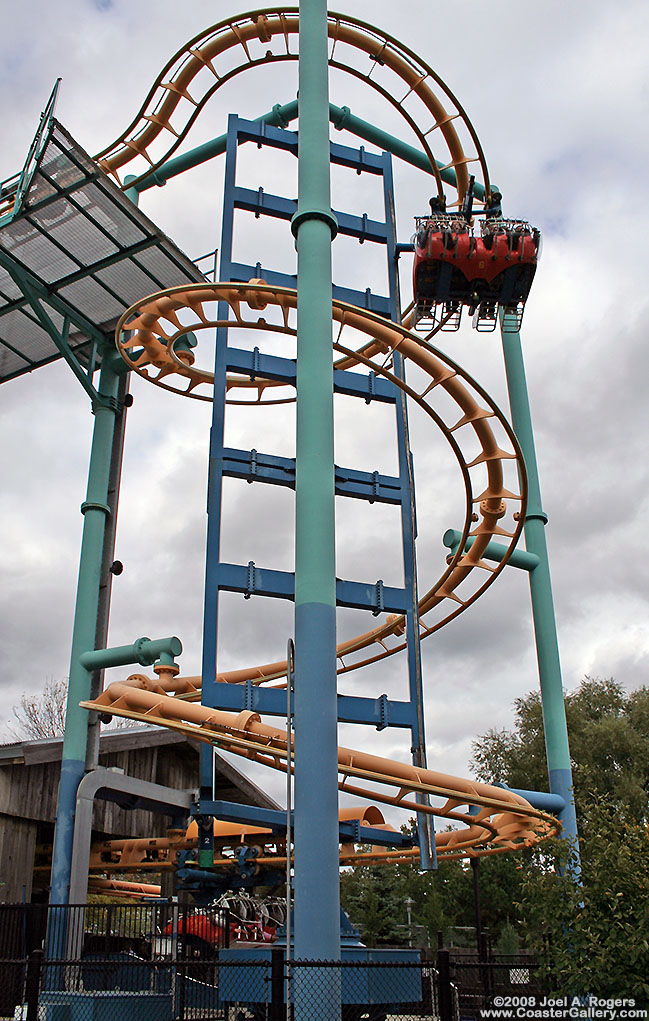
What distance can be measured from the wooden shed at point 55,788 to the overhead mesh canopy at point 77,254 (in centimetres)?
766

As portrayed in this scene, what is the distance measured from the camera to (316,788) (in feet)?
27.0

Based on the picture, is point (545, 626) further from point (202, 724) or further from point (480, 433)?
point (202, 724)

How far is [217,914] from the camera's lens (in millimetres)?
18891

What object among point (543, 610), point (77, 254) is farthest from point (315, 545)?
point (77, 254)

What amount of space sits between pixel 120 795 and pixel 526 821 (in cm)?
669

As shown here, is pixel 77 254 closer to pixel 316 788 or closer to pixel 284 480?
pixel 284 480

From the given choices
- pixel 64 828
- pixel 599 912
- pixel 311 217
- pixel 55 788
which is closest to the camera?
pixel 599 912

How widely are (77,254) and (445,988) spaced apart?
12968 mm

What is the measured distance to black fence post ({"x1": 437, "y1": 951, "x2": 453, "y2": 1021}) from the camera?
618 cm

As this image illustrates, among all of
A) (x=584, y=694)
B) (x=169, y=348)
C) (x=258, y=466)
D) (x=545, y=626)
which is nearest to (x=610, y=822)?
(x=258, y=466)

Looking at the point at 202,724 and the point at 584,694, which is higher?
the point at 584,694

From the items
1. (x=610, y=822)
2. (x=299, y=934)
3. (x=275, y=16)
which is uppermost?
(x=275, y=16)

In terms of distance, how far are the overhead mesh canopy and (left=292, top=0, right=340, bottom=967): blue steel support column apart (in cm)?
455

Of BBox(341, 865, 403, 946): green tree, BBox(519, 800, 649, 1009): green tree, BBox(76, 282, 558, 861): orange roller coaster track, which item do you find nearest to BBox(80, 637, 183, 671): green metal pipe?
Answer: BBox(76, 282, 558, 861): orange roller coaster track
